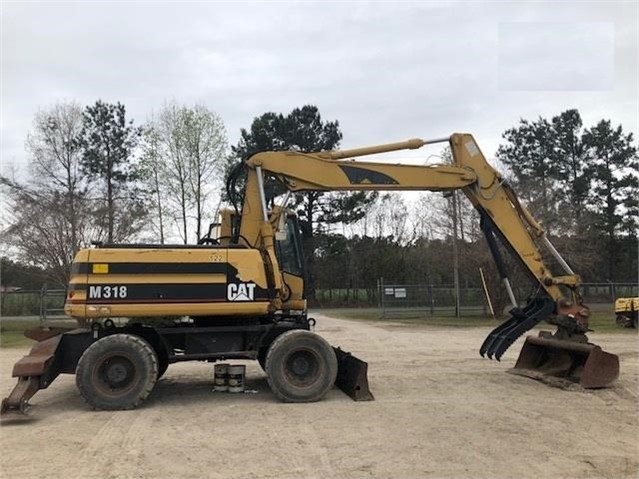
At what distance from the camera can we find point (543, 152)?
51188 millimetres

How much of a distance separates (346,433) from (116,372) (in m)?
3.71

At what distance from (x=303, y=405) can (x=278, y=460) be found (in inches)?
111

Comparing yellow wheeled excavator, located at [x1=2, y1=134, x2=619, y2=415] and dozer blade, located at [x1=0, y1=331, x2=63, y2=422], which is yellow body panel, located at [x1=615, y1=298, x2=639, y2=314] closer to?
yellow wheeled excavator, located at [x1=2, y1=134, x2=619, y2=415]

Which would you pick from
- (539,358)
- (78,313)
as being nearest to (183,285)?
(78,313)

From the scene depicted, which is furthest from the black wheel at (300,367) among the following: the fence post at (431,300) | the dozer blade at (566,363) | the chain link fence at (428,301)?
the fence post at (431,300)

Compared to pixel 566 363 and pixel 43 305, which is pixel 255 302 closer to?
pixel 566 363

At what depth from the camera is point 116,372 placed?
9.04 m

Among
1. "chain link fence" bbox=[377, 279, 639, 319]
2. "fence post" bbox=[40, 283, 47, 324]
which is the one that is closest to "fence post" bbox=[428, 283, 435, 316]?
"chain link fence" bbox=[377, 279, 639, 319]

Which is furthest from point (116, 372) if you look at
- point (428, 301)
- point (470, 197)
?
point (428, 301)

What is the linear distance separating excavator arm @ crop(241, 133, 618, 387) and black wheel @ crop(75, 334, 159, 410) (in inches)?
101

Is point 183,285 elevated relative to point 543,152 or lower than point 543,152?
lower

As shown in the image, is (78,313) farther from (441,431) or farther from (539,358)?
(539,358)

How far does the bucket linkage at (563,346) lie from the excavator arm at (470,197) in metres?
0.02

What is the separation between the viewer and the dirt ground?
20.0 feet
